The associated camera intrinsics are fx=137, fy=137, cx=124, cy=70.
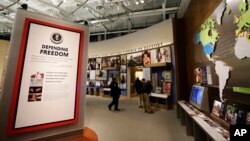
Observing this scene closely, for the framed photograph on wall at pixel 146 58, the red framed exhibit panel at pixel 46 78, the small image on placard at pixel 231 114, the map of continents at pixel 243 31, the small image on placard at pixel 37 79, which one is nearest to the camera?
the map of continents at pixel 243 31

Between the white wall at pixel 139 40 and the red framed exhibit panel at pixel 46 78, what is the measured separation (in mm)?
5700

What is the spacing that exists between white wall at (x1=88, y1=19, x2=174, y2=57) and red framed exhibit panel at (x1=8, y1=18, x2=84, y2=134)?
5700 mm

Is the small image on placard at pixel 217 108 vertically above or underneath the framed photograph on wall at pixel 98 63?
underneath

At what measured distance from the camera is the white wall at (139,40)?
760 cm

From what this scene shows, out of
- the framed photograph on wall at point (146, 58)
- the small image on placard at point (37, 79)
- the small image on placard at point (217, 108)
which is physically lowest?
the small image on placard at point (217, 108)

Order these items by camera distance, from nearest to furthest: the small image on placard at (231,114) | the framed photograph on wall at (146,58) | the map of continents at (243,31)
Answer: the map of continents at (243,31), the small image on placard at (231,114), the framed photograph on wall at (146,58)

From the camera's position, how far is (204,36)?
12.0 feet

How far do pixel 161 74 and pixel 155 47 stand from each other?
1.69 m

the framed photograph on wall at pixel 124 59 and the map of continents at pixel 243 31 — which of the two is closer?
the map of continents at pixel 243 31

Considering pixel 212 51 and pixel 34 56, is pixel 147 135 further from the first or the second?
pixel 34 56

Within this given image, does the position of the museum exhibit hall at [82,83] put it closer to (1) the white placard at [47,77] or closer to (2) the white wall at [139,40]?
(1) the white placard at [47,77]

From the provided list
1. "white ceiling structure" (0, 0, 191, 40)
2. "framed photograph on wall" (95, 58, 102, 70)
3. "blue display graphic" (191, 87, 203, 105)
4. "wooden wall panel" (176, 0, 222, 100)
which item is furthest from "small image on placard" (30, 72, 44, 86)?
"framed photograph on wall" (95, 58, 102, 70)

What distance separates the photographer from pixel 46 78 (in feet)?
8.84

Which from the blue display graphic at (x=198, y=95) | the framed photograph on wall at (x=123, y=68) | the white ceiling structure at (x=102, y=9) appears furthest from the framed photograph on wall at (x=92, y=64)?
the blue display graphic at (x=198, y=95)
